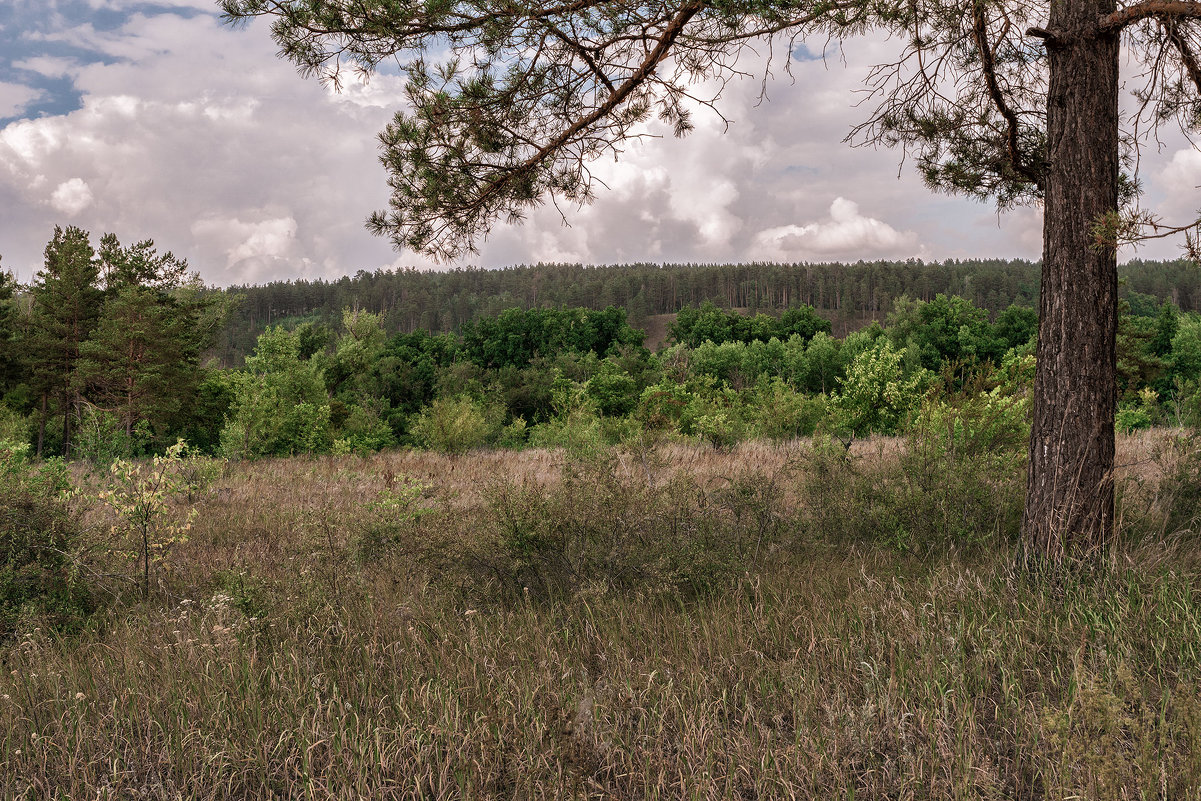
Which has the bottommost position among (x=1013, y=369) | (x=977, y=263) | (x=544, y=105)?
(x=1013, y=369)

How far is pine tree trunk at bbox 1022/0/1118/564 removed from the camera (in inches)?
171

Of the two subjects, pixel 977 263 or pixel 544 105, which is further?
pixel 977 263

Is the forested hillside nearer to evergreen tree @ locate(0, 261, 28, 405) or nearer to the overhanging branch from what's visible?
evergreen tree @ locate(0, 261, 28, 405)

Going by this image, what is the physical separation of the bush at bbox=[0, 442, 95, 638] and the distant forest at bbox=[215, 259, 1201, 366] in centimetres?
10623

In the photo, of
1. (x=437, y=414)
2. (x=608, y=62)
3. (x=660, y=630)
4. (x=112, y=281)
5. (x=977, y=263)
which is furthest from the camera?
(x=977, y=263)

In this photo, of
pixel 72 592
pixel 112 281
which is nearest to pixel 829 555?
pixel 72 592

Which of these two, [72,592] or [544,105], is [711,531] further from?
[72,592]

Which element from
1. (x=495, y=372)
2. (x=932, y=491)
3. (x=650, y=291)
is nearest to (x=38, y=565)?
(x=932, y=491)

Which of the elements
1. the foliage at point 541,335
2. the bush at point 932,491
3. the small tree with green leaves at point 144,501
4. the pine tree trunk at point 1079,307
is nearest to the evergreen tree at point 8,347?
the foliage at point 541,335

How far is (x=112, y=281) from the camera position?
3347 centimetres

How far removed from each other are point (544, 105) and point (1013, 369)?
26.2ft

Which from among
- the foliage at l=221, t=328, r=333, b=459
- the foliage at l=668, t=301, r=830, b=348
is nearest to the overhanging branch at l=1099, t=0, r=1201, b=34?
the foliage at l=221, t=328, r=333, b=459

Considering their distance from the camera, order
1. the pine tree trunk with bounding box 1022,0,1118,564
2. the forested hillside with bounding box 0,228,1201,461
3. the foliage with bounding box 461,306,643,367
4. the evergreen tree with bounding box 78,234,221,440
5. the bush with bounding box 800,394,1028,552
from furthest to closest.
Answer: the foliage with bounding box 461,306,643,367
the evergreen tree with bounding box 78,234,221,440
the forested hillside with bounding box 0,228,1201,461
the bush with bounding box 800,394,1028,552
the pine tree trunk with bounding box 1022,0,1118,564

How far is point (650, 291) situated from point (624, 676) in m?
138
